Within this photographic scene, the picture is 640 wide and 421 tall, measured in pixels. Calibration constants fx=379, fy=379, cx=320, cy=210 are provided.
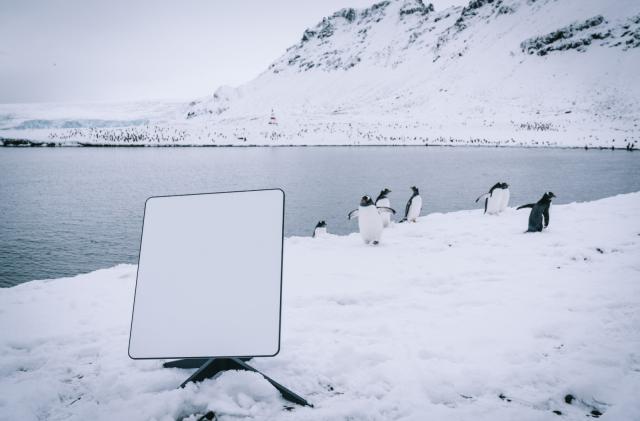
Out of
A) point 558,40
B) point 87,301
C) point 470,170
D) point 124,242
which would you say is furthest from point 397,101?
point 87,301

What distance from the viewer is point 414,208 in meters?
12.5

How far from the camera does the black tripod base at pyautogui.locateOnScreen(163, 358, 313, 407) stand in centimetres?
278

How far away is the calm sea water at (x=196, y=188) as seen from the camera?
12.2m

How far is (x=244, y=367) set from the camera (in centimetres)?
298

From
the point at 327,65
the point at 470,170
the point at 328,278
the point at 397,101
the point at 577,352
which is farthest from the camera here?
the point at 327,65

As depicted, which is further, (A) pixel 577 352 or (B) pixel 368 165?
(B) pixel 368 165

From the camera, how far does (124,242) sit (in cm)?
1283

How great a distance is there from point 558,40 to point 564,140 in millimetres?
63018

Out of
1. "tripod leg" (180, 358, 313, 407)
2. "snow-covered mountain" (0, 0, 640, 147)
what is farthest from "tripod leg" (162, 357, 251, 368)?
"snow-covered mountain" (0, 0, 640, 147)

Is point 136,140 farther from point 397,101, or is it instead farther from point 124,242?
point 397,101

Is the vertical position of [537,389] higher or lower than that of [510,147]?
lower

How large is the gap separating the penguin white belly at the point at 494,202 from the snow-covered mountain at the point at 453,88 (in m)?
46.7

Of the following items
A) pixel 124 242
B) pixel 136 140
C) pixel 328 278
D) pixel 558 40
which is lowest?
pixel 124 242

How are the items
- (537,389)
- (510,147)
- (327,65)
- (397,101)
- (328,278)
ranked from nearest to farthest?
(537,389) < (328,278) < (510,147) < (397,101) < (327,65)
